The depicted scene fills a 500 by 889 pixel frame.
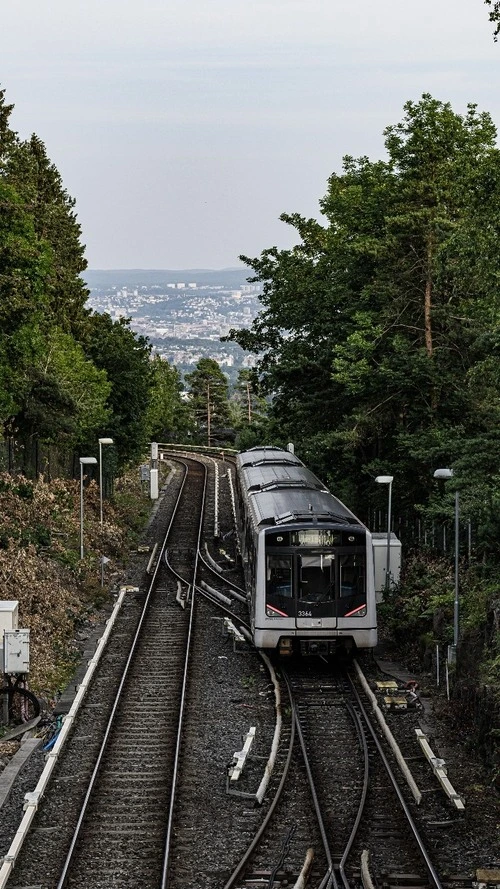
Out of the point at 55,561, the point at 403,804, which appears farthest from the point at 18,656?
the point at 55,561

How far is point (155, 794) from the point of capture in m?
16.5

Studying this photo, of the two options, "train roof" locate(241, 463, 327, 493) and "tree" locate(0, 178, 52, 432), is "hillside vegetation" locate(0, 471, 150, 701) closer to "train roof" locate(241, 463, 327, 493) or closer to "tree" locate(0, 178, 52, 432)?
"tree" locate(0, 178, 52, 432)

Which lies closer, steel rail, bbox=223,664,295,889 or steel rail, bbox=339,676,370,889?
steel rail, bbox=223,664,295,889

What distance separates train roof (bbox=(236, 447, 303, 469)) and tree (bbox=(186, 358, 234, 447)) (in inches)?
3156

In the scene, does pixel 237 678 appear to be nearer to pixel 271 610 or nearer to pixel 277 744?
pixel 271 610

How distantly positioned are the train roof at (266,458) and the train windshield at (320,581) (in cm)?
1054

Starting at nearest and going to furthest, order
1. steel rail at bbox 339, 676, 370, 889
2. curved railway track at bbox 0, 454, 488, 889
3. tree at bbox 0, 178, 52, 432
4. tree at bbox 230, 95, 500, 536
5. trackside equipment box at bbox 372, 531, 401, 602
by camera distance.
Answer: steel rail at bbox 339, 676, 370, 889 → curved railway track at bbox 0, 454, 488, 889 → trackside equipment box at bbox 372, 531, 401, 602 → tree at bbox 0, 178, 52, 432 → tree at bbox 230, 95, 500, 536

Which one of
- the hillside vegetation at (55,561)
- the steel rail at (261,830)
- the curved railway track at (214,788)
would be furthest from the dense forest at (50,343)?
the steel rail at (261,830)

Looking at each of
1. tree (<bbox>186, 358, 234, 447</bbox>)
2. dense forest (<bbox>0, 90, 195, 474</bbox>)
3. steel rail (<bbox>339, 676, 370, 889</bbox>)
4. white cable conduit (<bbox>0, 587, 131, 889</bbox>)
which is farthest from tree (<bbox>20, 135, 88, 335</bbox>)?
tree (<bbox>186, 358, 234, 447</bbox>)

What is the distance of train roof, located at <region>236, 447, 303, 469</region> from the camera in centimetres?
3356

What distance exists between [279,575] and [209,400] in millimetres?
96804

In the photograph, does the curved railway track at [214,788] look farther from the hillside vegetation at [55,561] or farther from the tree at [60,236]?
the tree at [60,236]

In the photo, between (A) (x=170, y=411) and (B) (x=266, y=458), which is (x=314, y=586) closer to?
(B) (x=266, y=458)

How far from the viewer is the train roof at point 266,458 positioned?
33.6m
